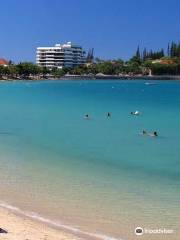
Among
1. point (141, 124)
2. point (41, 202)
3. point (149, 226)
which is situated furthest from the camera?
point (141, 124)

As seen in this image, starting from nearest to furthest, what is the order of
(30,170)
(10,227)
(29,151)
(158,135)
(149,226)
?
(10,227) < (149,226) < (30,170) < (29,151) < (158,135)

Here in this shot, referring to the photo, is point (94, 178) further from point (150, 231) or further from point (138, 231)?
point (138, 231)

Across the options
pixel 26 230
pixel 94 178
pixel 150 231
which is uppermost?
pixel 26 230

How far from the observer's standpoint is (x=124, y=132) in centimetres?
3581

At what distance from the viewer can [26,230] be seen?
36.9 feet

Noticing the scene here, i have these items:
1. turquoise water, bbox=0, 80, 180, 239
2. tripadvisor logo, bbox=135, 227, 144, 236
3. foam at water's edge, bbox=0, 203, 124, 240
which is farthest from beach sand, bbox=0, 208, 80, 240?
tripadvisor logo, bbox=135, 227, 144, 236


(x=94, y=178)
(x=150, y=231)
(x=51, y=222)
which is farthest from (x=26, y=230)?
(x=94, y=178)

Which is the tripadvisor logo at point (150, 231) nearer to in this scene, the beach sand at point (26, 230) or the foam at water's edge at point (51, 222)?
the foam at water's edge at point (51, 222)

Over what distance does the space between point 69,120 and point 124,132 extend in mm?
10281

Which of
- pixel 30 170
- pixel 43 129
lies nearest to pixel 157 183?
pixel 30 170

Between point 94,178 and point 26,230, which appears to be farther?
point 94,178

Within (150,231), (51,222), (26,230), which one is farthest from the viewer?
(51,222)

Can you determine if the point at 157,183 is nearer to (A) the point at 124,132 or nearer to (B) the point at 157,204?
(B) the point at 157,204

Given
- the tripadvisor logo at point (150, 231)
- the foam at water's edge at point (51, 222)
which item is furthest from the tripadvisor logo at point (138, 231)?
the foam at water's edge at point (51, 222)
